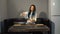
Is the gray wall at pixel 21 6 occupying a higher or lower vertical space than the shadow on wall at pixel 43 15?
higher

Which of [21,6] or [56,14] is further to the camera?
[21,6]

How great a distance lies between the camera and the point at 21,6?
499 centimetres

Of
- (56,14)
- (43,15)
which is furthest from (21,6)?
(56,14)

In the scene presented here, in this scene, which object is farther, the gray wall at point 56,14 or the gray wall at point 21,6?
the gray wall at point 21,6

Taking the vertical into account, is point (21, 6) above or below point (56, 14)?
above

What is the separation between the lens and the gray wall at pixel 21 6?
495cm

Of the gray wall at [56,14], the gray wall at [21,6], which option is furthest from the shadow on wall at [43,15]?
the gray wall at [56,14]

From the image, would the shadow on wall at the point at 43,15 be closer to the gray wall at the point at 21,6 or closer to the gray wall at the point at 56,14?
the gray wall at the point at 21,6

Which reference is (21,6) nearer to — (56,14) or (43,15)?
(43,15)

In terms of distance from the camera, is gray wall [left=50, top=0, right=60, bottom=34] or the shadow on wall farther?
the shadow on wall

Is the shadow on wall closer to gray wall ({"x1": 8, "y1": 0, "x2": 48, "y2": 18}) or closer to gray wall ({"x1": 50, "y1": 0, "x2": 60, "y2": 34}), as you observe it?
gray wall ({"x1": 8, "y1": 0, "x2": 48, "y2": 18})

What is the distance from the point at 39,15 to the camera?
4.97 metres

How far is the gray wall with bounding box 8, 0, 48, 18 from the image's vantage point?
4.95 metres

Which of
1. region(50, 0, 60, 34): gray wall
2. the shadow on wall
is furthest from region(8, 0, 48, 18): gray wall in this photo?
region(50, 0, 60, 34): gray wall
